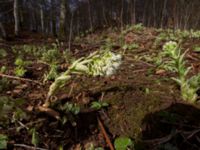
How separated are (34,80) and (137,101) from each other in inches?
41.0

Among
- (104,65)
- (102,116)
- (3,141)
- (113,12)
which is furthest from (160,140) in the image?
(113,12)

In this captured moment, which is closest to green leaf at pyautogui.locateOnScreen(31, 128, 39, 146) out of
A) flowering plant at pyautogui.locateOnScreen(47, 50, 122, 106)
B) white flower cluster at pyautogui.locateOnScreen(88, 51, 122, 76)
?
flowering plant at pyautogui.locateOnScreen(47, 50, 122, 106)

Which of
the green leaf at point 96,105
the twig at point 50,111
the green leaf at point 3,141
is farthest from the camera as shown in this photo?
the green leaf at point 96,105

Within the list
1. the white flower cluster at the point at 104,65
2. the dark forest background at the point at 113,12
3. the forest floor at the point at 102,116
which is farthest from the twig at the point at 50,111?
the dark forest background at the point at 113,12

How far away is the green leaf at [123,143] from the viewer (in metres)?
1.30

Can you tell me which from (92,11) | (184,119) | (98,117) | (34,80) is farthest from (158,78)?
(92,11)

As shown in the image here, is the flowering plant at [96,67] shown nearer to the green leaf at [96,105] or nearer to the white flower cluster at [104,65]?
the white flower cluster at [104,65]

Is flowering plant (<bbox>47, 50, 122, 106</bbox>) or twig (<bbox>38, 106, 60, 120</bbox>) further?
flowering plant (<bbox>47, 50, 122, 106</bbox>)

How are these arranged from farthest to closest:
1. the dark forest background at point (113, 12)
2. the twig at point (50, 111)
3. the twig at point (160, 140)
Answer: the dark forest background at point (113, 12) < the twig at point (50, 111) < the twig at point (160, 140)

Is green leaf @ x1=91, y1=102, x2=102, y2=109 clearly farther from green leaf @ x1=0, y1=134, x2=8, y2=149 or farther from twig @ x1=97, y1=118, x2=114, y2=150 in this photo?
green leaf @ x1=0, y1=134, x2=8, y2=149

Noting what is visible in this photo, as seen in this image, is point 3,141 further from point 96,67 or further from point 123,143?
point 96,67

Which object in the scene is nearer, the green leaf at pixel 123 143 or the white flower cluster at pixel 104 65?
the green leaf at pixel 123 143

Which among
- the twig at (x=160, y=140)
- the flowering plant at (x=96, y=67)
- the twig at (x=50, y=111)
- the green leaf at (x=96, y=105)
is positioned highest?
the flowering plant at (x=96, y=67)

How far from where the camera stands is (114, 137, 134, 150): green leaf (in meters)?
1.30
